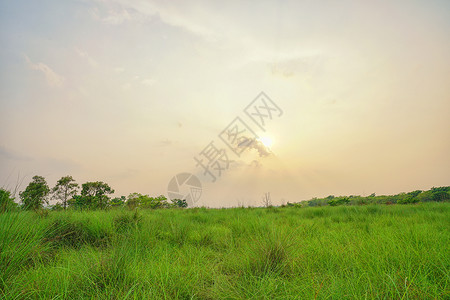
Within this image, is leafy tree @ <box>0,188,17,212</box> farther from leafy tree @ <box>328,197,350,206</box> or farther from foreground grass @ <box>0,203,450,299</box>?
leafy tree @ <box>328,197,350,206</box>

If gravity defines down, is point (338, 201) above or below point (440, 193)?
above

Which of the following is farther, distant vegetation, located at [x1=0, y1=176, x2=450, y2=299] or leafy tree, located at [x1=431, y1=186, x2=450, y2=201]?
leafy tree, located at [x1=431, y1=186, x2=450, y2=201]

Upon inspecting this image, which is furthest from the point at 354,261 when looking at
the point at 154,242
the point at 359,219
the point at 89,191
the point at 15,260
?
the point at 89,191

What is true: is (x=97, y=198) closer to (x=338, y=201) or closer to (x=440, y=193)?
(x=338, y=201)

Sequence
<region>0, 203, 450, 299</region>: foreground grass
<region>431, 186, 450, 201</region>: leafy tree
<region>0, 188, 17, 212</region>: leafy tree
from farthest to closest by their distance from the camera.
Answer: <region>431, 186, 450, 201</region>: leafy tree < <region>0, 188, 17, 212</region>: leafy tree < <region>0, 203, 450, 299</region>: foreground grass

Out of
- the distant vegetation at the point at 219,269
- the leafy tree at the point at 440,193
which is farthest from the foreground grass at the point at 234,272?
the leafy tree at the point at 440,193

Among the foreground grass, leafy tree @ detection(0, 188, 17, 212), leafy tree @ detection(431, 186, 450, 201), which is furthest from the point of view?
leafy tree @ detection(431, 186, 450, 201)

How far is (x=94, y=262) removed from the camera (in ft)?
6.83

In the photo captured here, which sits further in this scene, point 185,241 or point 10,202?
point 185,241

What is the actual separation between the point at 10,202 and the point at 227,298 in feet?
10.1

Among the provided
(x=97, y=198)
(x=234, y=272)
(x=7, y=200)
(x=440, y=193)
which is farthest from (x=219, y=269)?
(x=440, y=193)

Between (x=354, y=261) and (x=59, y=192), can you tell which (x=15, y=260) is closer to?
(x=354, y=261)

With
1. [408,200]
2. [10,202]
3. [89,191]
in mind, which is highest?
[89,191]

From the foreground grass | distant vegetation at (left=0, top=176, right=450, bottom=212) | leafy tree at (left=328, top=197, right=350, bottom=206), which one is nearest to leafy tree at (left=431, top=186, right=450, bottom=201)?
distant vegetation at (left=0, top=176, right=450, bottom=212)
